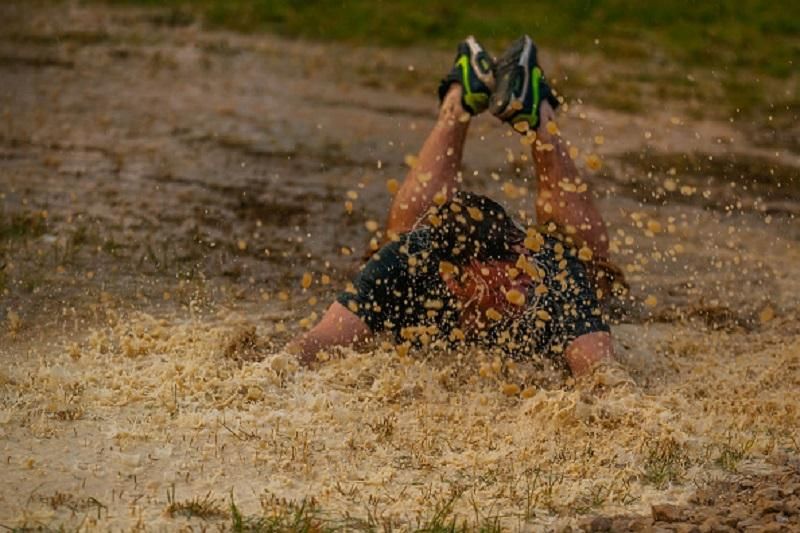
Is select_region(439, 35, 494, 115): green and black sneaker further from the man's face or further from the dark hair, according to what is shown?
the man's face

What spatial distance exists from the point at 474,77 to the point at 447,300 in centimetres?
124

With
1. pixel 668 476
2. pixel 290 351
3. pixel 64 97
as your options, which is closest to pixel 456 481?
pixel 668 476

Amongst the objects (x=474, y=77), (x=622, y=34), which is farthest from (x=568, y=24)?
(x=474, y=77)

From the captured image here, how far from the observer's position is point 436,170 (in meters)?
7.12

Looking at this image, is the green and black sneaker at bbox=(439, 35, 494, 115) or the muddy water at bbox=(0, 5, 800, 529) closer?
the muddy water at bbox=(0, 5, 800, 529)

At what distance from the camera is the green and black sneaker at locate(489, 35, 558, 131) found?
6.82 metres

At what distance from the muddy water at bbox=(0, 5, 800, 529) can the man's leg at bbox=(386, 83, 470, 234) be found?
383 millimetres

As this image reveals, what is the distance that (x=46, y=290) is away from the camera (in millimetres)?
7629

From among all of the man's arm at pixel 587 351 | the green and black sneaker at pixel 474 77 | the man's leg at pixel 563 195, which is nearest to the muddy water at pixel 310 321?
the man's arm at pixel 587 351

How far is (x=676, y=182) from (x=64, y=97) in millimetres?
6337

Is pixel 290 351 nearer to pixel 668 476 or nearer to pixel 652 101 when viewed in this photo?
pixel 668 476

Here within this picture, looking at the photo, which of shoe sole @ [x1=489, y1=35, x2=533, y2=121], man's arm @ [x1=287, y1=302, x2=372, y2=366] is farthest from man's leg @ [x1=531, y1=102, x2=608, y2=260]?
man's arm @ [x1=287, y1=302, x2=372, y2=366]

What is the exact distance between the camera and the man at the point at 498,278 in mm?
6457

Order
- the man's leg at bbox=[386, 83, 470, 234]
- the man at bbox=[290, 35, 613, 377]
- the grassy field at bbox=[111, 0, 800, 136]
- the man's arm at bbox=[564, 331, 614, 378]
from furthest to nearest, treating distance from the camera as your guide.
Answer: the grassy field at bbox=[111, 0, 800, 136] → the man's leg at bbox=[386, 83, 470, 234] → the man at bbox=[290, 35, 613, 377] → the man's arm at bbox=[564, 331, 614, 378]
